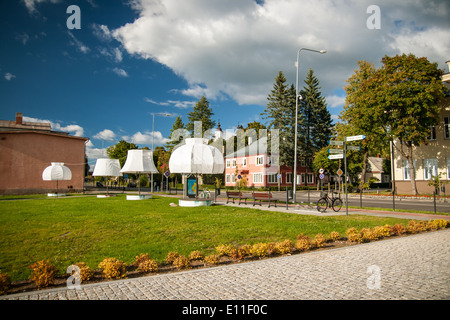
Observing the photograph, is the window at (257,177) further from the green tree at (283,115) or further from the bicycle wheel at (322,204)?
the bicycle wheel at (322,204)

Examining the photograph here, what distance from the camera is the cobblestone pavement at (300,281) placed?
4684 millimetres

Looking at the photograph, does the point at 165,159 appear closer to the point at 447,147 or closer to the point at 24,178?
the point at 24,178

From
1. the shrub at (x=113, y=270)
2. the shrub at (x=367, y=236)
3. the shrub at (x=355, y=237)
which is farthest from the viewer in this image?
the shrub at (x=367, y=236)

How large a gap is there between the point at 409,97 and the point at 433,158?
7.35 m

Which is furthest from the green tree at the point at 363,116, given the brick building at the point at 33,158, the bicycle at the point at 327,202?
the brick building at the point at 33,158

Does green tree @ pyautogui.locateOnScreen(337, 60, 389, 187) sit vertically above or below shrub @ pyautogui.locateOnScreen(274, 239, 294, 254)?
above

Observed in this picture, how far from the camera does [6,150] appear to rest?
1455 inches

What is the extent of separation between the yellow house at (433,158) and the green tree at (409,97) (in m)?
1.35

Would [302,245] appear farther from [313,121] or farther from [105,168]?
[313,121]

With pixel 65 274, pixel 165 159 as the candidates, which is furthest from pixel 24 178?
pixel 65 274

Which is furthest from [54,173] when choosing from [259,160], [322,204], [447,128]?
[447,128]

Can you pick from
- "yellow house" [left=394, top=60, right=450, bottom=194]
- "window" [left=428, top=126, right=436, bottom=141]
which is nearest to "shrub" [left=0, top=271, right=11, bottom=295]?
"yellow house" [left=394, top=60, right=450, bottom=194]

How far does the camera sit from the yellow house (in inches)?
1211

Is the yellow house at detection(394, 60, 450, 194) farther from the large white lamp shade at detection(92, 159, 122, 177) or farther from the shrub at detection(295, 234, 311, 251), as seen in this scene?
the large white lamp shade at detection(92, 159, 122, 177)
